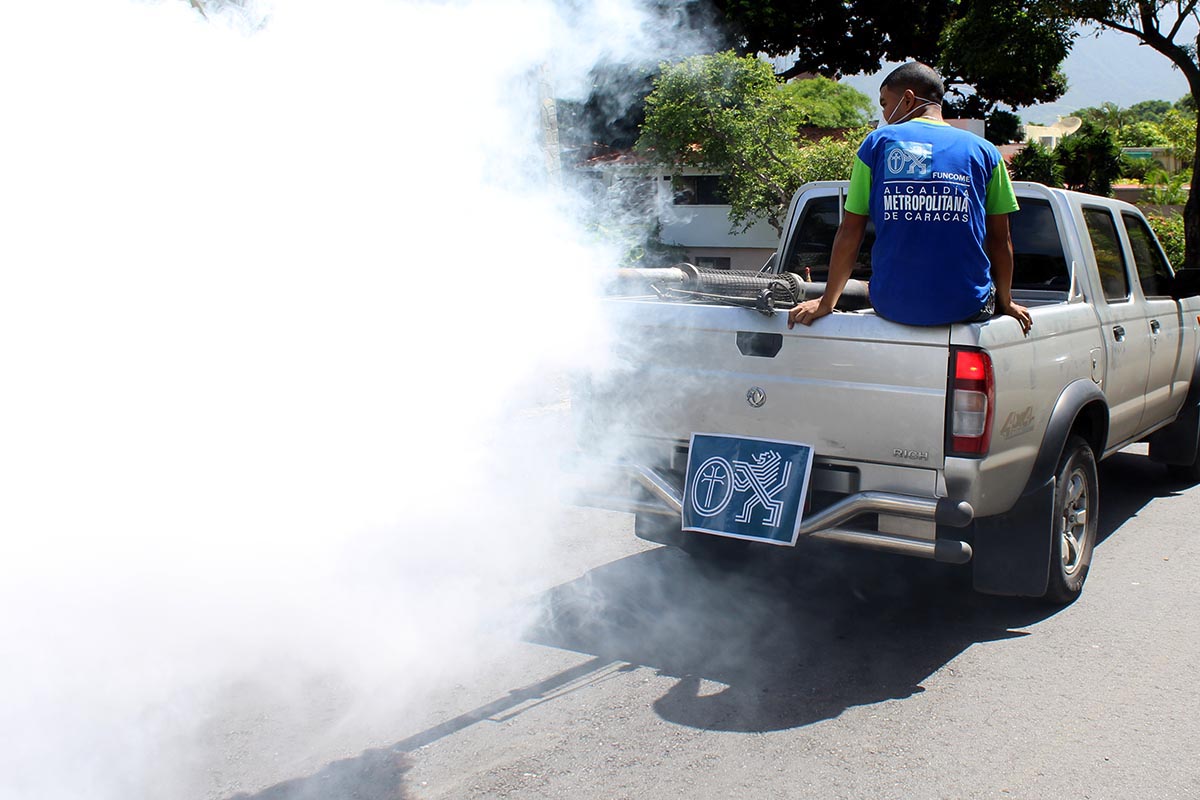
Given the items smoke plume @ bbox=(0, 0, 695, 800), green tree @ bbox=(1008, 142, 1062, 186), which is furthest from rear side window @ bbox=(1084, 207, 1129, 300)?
green tree @ bbox=(1008, 142, 1062, 186)

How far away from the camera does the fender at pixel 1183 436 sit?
22.9 feet

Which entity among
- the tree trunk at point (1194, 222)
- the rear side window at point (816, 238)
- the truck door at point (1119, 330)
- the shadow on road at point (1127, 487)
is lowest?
the shadow on road at point (1127, 487)

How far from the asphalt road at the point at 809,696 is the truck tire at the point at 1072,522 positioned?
0.15 meters

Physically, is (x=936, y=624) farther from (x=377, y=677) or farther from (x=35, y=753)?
(x=35, y=753)

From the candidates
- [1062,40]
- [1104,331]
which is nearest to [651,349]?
[1104,331]

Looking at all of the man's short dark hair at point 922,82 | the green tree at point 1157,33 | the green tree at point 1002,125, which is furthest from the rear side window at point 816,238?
the green tree at point 1002,125

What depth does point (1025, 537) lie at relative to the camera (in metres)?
4.50

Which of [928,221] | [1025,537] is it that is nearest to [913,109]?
[928,221]

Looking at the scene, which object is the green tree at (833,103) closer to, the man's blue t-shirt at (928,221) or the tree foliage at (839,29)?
the tree foliage at (839,29)

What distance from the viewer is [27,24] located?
3.53 m

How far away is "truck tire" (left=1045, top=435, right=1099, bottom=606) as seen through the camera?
185 inches

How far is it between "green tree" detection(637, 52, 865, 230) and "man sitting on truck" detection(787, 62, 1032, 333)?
1704cm

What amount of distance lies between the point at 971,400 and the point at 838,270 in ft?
2.57

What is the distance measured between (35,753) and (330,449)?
1.67 m
